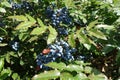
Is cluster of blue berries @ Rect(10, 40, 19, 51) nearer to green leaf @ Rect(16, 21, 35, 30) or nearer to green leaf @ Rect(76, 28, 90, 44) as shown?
green leaf @ Rect(16, 21, 35, 30)

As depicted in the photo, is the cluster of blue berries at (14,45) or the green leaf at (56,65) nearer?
the green leaf at (56,65)

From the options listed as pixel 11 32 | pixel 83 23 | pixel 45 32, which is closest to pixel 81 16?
pixel 83 23

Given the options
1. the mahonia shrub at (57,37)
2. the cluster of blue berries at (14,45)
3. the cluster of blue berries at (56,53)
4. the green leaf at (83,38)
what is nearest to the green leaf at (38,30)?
the mahonia shrub at (57,37)

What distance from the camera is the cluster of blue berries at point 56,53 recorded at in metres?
1.94

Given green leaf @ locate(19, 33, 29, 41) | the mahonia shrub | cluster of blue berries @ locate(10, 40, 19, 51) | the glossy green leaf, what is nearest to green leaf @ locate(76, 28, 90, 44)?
the mahonia shrub

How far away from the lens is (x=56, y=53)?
1.94m

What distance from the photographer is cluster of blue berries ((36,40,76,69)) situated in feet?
6.35

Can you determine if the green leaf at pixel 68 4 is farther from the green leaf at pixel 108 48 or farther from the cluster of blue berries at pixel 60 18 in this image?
the green leaf at pixel 108 48

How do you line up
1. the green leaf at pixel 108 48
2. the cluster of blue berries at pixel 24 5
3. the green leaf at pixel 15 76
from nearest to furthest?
the green leaf at pixel 108 48, the green leaf at pixel 15 76, the cluster of blue berries at pixel 24 5

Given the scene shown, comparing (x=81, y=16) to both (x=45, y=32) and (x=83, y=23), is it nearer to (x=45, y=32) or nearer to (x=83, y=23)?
(x=83, y=23)

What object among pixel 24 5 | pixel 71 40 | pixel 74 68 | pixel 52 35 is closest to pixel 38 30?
pixel 52 35

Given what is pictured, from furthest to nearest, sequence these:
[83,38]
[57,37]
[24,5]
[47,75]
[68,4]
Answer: [24,5] → [68,4] → [57,37] → [83,38] → [47,75]

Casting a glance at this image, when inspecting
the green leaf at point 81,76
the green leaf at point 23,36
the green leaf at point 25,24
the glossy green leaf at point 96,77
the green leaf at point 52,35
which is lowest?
the glossy green leaf at point 96,77

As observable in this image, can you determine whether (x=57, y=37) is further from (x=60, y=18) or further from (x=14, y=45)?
(x=14, y=45)
